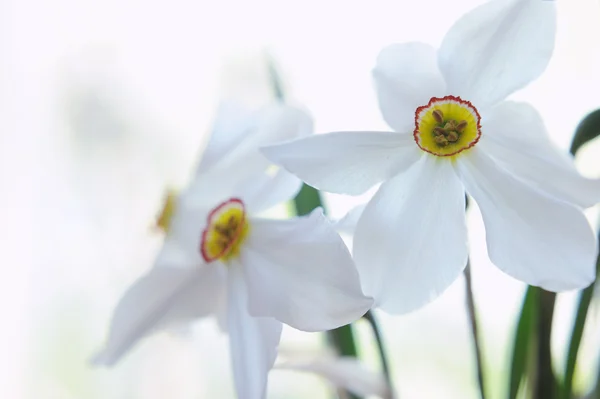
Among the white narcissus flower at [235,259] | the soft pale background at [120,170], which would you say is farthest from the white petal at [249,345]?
the soft pale background at [120,170]

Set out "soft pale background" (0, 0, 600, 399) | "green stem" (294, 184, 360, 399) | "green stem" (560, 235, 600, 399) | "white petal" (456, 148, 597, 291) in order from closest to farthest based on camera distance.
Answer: "white petal" (456, 148, 597, 291) < "green stem" (560, 235, 600, 399) < "green stem" (294, 184, 360, 399) < "soft pale background" (0, 0, 600, 399)

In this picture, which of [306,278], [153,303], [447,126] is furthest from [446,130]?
[153,303]

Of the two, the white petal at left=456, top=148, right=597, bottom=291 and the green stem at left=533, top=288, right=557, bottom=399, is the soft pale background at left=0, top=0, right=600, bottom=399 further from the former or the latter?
the white petal at left=456, top=148, right=597, bottom=291

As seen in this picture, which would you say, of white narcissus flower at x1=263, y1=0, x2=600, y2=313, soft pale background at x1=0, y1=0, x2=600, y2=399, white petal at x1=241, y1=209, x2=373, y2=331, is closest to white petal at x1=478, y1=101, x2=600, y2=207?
white narcissus flower at x1=263, y1=0, x2=600, y2=313

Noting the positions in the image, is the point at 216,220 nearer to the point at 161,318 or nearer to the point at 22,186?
the point at 161,318

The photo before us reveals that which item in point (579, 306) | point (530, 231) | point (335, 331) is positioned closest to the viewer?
point (530, 231)

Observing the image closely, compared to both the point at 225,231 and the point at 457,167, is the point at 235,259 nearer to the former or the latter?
the point at 225,231
